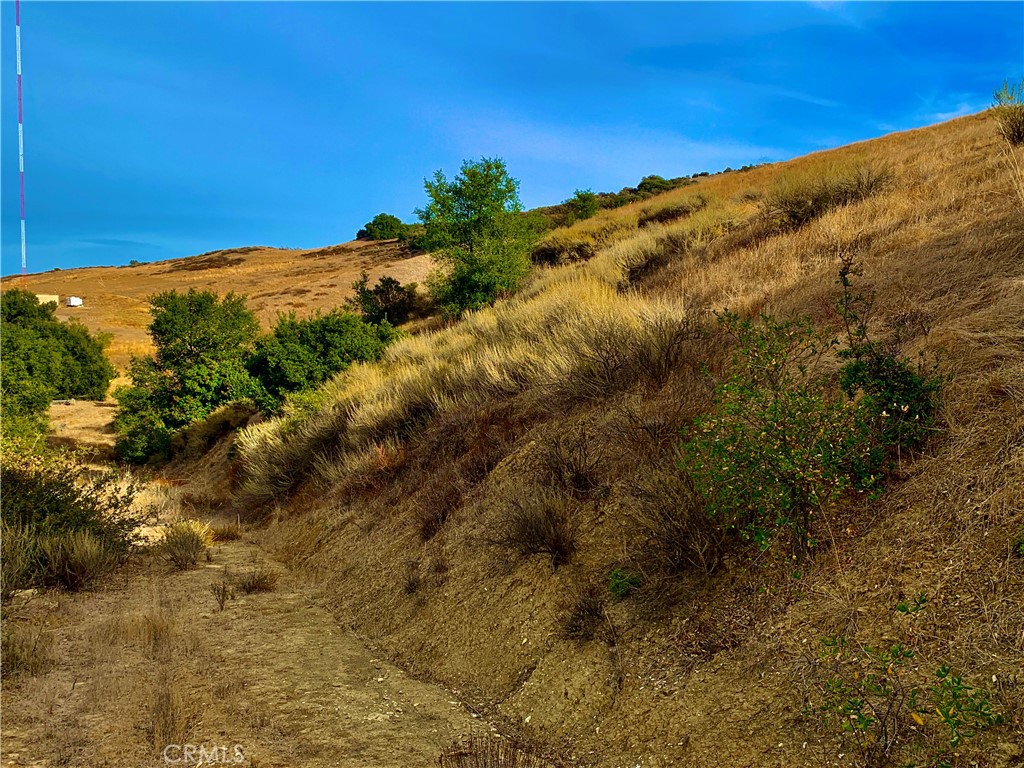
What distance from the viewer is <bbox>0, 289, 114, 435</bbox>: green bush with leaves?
2181 cm

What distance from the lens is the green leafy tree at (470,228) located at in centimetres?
2098

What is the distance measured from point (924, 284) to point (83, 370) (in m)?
34.3

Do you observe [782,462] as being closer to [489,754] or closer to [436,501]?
[489,754]

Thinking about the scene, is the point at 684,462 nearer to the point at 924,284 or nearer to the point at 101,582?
the point at 924,284

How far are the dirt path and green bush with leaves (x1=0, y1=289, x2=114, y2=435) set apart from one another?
16.7m

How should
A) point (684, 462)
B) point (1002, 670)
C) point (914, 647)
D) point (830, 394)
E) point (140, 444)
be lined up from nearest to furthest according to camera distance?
point (1002, 670) → point (914, 647) → point (684, 462) → point (830, 394) → point (140, 444)

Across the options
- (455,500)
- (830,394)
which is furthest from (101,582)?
(830,394)

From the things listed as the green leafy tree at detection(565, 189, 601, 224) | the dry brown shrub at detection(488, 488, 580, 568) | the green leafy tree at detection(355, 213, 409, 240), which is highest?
the green leafy tree at detection(355, 213, 409, 240)

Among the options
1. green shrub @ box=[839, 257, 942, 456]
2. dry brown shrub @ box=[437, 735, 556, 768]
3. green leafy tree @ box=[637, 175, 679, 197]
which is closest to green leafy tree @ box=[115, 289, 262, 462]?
dry brown shrub @ box=[437, 735, 556, 768]

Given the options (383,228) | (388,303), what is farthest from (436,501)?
(383,228)

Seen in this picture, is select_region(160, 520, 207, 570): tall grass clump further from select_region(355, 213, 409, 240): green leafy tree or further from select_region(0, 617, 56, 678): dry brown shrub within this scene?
select_region(355, 213, 409, 240): green leafy tree

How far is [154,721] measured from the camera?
3576mm

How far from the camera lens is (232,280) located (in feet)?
199

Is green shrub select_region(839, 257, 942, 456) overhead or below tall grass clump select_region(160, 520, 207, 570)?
overhead
